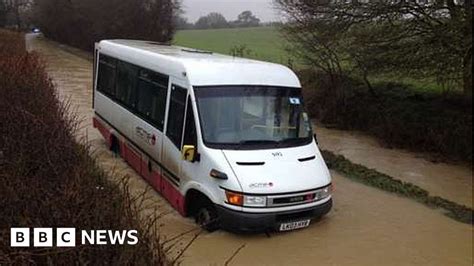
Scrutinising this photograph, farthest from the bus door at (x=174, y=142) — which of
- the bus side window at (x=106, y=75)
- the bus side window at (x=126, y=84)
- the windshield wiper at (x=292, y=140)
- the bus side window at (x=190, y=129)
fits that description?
the bus side window at (x=106, y=75)

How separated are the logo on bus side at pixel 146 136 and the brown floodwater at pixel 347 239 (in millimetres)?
898

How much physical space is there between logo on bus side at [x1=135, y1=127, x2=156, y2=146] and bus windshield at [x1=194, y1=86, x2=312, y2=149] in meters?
1.67

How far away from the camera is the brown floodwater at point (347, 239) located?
7449 millimetres

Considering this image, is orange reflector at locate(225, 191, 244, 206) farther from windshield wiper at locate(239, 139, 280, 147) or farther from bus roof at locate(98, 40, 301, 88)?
bus roof at locate(98, 40, 301, 88)

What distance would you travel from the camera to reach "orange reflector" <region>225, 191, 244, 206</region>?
24.0 ft

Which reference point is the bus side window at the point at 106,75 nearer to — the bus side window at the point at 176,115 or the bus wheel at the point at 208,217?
the bus side window at the point at 176,115

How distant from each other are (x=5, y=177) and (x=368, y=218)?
20.9 ft

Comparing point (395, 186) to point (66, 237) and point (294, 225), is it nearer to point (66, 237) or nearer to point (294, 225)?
point (294, 225)

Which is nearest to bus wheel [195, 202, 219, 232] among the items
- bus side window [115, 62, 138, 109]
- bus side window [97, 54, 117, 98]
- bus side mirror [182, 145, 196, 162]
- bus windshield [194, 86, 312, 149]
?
bus side mirror [182, 145, 196, 162]

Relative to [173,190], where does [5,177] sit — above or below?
above

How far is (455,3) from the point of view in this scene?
14.4 metres

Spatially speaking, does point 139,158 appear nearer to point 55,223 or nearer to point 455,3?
point 55,223

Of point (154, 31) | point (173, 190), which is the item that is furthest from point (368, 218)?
point (154, 31)

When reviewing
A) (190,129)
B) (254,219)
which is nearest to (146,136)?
(190,129)
